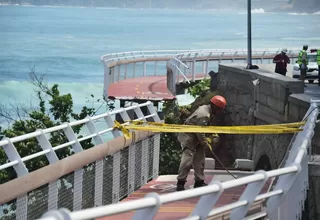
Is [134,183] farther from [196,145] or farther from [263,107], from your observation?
[263,107]

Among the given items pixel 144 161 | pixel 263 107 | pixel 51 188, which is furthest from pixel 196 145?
pixel 263 107

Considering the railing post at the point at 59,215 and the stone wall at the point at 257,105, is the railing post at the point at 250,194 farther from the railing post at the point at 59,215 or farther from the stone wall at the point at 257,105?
the stone wall at the point at 257,105

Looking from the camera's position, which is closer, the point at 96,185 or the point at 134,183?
the point at 96,185

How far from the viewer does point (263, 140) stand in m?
24.8

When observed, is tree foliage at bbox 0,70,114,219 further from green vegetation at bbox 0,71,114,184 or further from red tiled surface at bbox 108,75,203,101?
red tiled surface at bbox 108,75,203,101

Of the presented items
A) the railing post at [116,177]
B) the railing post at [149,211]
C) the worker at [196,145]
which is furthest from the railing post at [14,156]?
the railing post at [149,211]

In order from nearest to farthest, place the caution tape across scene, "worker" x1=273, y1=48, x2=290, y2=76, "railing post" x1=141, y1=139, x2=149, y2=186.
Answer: the caution tape across scene, "railing post" x1=141, y1=139, x2=149, y2=186, "worker" x1=273, y1=48, x2=290, y2=76

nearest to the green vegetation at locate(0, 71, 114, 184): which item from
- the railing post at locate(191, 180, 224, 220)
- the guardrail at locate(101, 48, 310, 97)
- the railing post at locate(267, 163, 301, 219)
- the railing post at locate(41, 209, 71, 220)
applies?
the railing post at locate(267, 163, 301, 219)

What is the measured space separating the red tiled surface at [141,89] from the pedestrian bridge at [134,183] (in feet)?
64.5

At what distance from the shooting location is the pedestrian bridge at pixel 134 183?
8734 millimetres

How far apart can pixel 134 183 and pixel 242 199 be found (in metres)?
6.26

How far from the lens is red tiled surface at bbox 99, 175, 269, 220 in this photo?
12.5 m

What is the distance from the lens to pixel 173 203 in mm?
13367

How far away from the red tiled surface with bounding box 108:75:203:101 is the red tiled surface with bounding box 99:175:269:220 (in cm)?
2393
